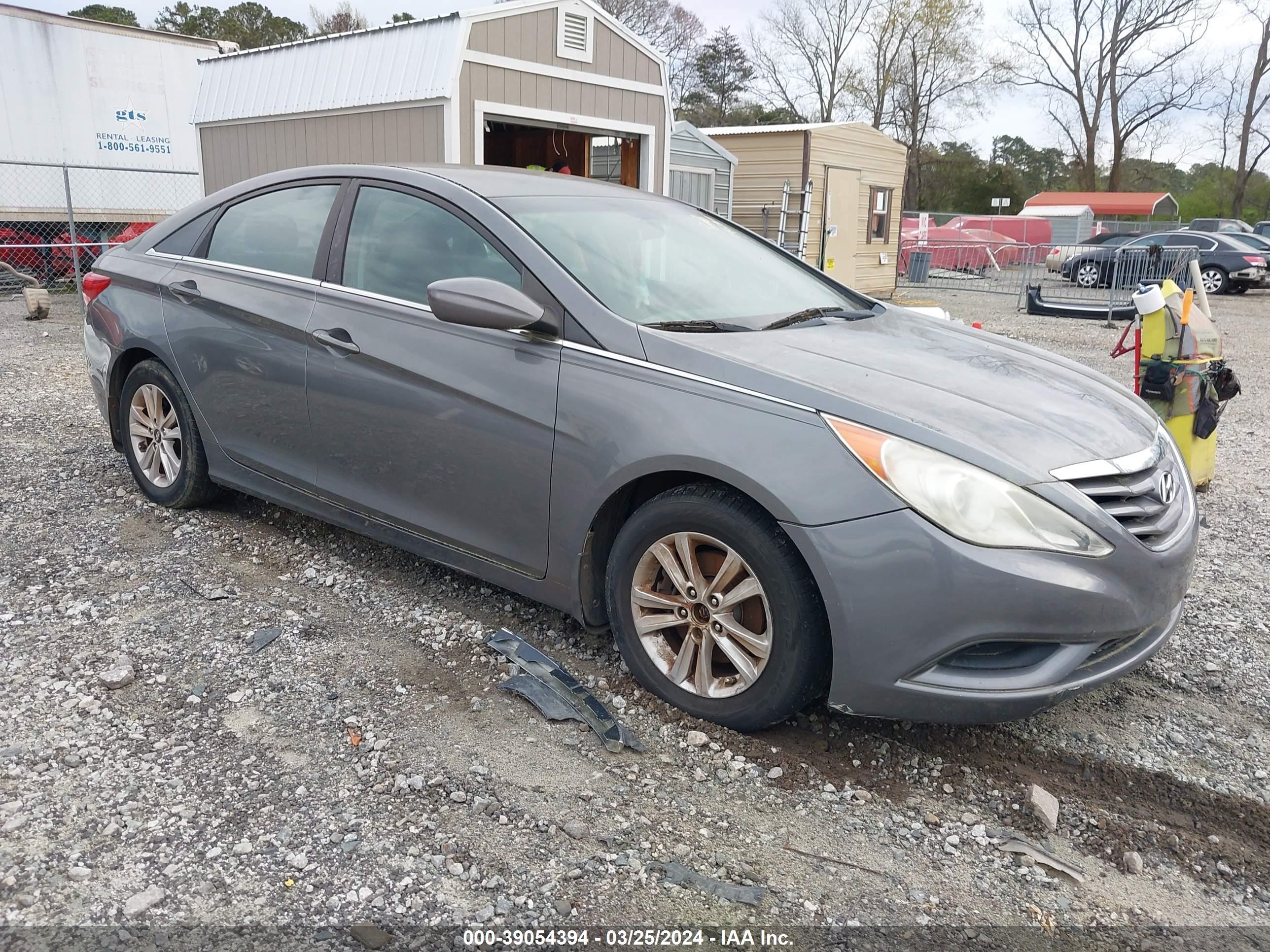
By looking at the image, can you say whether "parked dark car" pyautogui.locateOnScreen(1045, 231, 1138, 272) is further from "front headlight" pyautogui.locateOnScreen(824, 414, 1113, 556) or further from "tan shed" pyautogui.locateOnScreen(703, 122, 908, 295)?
"front headlight" pyautogui.locateOnScreen(824, 414, 1113, 556)

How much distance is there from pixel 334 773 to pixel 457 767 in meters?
0.33

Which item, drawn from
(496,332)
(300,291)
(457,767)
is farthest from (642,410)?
(300,291)

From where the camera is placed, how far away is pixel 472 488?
329cm

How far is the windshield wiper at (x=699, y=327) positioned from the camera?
3.08 m

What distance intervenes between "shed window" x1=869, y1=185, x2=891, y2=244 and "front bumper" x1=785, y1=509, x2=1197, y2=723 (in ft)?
60.8

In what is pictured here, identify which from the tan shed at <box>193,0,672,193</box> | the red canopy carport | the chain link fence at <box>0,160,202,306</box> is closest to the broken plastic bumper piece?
the tan shed at <box>193,0,672,193</box>

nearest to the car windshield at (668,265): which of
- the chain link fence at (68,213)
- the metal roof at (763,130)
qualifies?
the chain link fence at (68,213)

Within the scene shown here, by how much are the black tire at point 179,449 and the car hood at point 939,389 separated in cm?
249

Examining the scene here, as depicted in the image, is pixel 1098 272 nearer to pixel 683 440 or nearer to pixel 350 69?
pixel 350 69

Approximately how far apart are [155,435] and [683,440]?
3.06 metres

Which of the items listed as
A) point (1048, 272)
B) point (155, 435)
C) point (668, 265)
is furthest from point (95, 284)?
point (1048, 272)

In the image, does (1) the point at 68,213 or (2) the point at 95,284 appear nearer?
(2) the point at 95,284

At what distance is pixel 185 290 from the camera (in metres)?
4.27

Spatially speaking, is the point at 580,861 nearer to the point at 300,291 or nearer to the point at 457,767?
the point at 457,767
